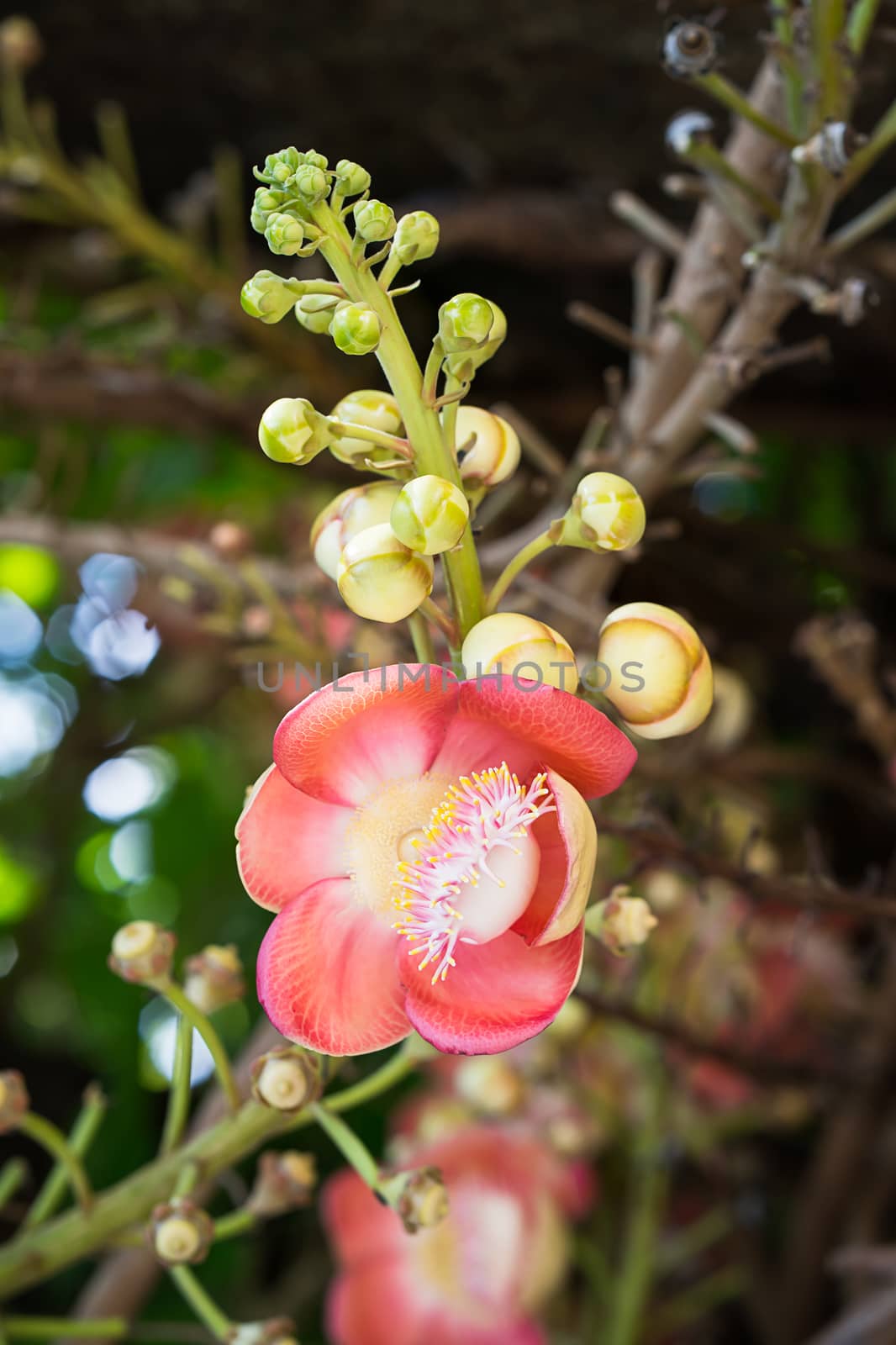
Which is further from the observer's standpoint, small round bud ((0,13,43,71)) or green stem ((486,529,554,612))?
small round bud ((0,13,43,71))

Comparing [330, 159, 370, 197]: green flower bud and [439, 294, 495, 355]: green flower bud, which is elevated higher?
[330, 159, 370, 197]: green flower bud

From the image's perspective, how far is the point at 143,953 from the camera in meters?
0.28

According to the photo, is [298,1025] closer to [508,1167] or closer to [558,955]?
[558,955]

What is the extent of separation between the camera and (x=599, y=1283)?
1.88 feet

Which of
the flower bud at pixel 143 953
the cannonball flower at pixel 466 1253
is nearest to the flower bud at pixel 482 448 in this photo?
the flower bud at pixel 143 953

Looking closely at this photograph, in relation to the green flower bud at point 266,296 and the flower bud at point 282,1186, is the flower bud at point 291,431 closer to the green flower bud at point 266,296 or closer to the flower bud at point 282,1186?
the green flower bud at point 266,296

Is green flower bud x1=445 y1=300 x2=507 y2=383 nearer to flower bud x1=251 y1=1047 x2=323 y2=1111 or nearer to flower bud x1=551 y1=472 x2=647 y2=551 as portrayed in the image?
flower bud x1=551 y1=472 x2=647 y2=551

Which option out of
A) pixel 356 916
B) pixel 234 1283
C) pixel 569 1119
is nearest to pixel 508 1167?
pixel 569 1119

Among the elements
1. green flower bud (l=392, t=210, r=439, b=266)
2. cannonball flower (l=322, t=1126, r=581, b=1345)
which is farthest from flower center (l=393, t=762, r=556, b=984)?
cannonball flower (l=322, t=1126, r=581, b=1345)

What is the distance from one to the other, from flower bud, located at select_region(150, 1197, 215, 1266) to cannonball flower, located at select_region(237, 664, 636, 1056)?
0.07 meters

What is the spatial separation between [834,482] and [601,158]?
0.37 metres

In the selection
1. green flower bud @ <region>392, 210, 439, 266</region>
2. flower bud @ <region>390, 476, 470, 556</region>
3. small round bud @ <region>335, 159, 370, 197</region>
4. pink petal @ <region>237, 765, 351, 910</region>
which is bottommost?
pink petal @ <region>237, 765, 351, 910</region>

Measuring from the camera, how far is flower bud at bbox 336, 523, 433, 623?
0.22 metres

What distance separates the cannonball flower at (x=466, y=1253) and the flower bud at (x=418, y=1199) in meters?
0.27
